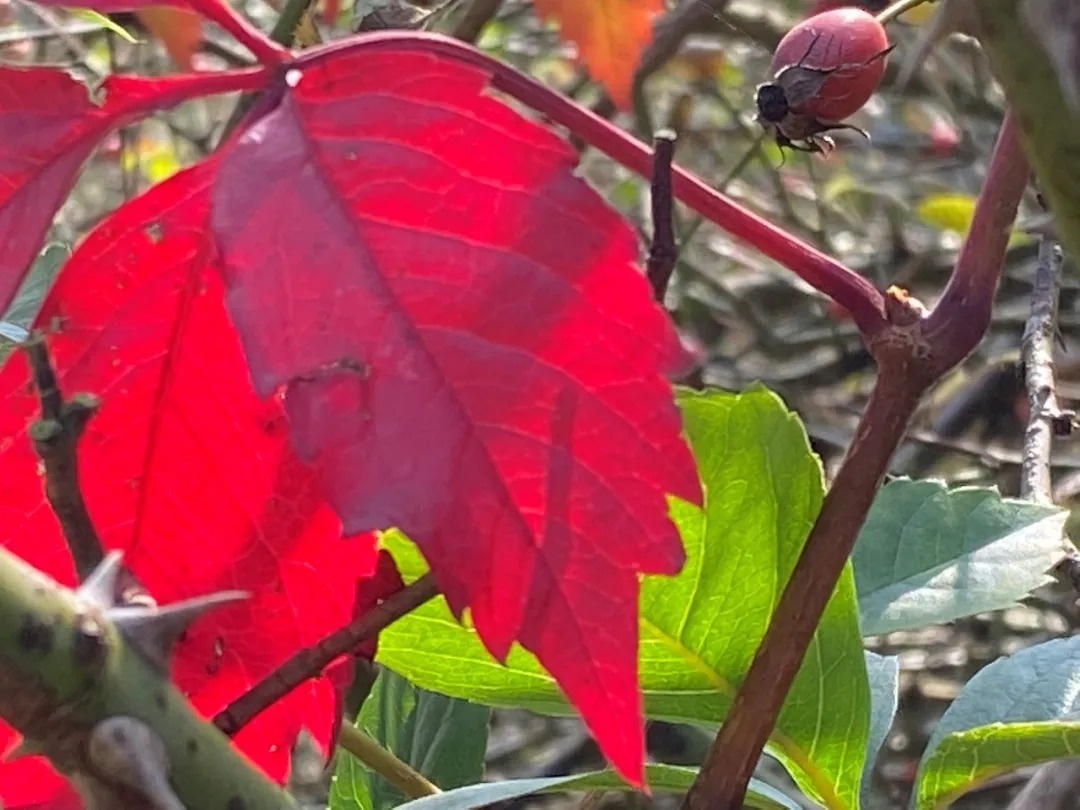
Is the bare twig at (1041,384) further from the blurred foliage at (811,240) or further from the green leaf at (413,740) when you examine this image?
the blurred foliage at (811,240)

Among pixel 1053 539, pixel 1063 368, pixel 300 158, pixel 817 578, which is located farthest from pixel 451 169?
pixel 1063 368

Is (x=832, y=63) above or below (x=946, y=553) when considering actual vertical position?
above

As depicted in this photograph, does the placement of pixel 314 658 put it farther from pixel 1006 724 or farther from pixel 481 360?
pixel 1006 724

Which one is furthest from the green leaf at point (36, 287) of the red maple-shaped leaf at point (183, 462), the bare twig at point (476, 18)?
the bare twig at point (476, 18)

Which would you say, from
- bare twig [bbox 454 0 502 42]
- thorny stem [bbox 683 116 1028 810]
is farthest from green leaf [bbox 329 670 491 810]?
bare twig [bbox 454 0 502 42]

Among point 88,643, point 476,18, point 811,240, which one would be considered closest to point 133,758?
point 88,643

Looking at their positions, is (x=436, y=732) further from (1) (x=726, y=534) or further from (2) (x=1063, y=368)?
(2) (x=1063, y=368)

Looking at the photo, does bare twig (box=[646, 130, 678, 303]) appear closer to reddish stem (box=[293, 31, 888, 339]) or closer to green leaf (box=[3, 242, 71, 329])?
reddish stem (box=[293, 31, 888, 339])
